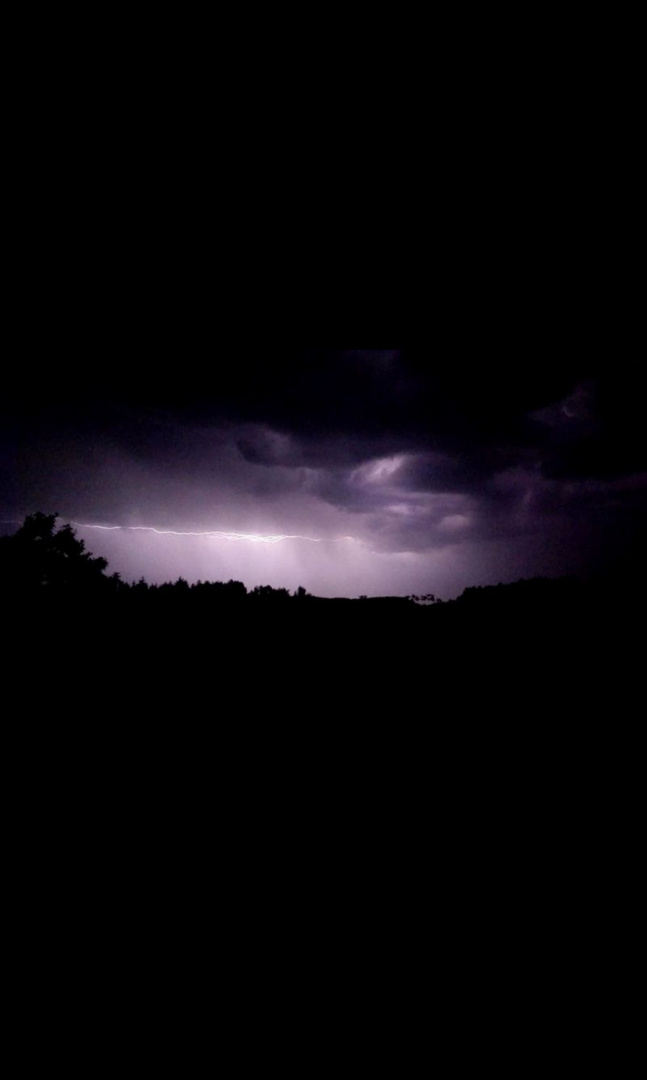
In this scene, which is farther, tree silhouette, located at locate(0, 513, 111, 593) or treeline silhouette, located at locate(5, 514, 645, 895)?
tree silhouette, located at locate(0, 513, 111, 593)

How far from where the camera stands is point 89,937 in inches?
89.7

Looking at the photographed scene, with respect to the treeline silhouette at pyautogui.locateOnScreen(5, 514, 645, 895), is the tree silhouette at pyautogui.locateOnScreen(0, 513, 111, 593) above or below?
above

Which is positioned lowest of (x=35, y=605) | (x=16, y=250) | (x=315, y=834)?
(x=315, y=834)

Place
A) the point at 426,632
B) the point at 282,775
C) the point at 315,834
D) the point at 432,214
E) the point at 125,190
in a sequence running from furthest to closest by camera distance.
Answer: the point at 426,632
the point at 282,775
the point at 315,834
the point at 432,214
the point at 125,190

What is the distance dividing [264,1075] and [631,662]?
13.4ft

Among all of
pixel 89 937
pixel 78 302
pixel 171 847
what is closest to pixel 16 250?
pixel 78 302

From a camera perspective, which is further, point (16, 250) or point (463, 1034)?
point (463, 1034)

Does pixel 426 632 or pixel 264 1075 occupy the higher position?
pixel 426 632

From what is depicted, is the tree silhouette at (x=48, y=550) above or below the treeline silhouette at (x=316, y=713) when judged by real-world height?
above

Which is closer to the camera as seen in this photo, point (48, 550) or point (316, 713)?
point (316, 713)

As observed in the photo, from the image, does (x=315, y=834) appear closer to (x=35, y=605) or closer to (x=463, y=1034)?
(x=463, y=1034)

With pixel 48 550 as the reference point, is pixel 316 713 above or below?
below

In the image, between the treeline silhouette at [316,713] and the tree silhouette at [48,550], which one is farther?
the tree silhouette at [48,550]

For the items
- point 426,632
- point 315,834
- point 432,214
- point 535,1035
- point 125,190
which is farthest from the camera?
point 426,632
